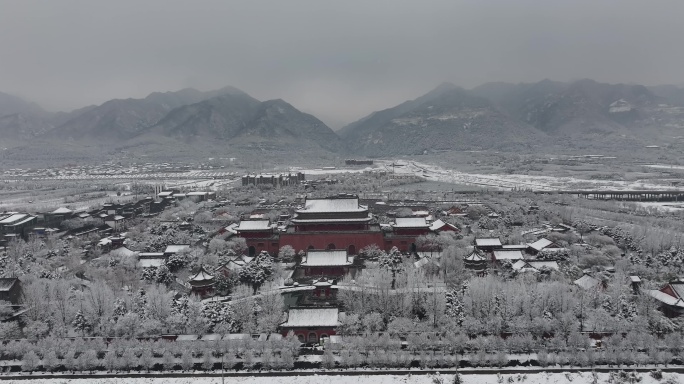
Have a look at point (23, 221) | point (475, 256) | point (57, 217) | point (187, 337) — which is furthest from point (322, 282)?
point (57, 217)

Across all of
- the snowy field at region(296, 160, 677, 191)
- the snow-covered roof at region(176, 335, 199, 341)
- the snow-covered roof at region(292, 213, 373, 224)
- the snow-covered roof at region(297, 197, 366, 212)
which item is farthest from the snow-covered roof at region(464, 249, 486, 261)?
the snowy field at region(296, 160, 677, 191)

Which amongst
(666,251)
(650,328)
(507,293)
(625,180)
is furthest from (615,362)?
(625,180)

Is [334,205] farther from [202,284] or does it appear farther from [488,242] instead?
[202,284]

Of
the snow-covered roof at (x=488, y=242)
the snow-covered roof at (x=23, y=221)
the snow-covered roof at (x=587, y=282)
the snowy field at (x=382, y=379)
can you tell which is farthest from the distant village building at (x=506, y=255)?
the snow-covered roof at (x=23, y=221)

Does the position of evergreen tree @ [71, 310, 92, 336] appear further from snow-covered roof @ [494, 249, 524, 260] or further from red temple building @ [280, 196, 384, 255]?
snow-covered roof @ [494, 249, 524, 260]

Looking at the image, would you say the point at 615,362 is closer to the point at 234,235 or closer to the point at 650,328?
the point at 650,328

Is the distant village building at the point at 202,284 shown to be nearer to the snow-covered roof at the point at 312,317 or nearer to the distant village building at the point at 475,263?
the snow-covered roof at the point at 312,317
